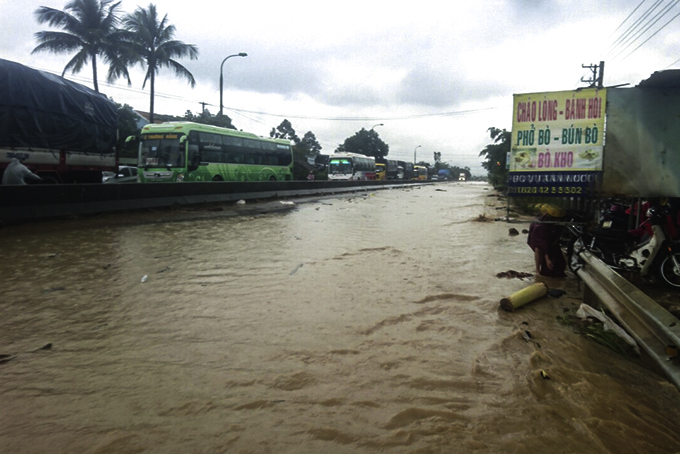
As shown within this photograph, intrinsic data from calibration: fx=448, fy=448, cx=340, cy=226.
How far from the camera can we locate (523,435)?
225 centimetres

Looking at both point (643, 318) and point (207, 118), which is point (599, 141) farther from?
point (207, 118)

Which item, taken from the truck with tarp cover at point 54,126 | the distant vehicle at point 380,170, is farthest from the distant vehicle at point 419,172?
the truck with tarp cover at point 54,126

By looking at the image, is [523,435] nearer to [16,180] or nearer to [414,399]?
[414,399]

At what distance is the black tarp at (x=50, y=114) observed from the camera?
37.4 ft

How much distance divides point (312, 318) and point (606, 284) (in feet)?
8.13

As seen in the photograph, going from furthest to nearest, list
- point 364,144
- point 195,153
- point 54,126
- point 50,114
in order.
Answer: point 364,144
point 195,153
point 54,126
point 50,114

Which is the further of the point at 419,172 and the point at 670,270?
the point at 419,172

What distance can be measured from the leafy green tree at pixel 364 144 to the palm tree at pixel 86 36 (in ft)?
207

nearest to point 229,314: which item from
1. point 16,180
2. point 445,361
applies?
point 445,361

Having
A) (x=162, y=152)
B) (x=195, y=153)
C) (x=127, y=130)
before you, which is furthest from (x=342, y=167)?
(x=162, y=152)

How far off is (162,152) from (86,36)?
17.2 meters

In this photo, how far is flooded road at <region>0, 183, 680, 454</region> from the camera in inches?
87.8

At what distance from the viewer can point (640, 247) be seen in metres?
5.57

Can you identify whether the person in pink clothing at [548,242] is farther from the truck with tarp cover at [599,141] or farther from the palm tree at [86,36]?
the palm tree at [86,36]
